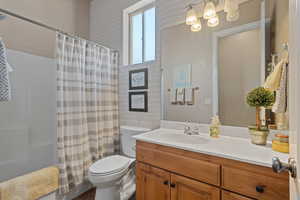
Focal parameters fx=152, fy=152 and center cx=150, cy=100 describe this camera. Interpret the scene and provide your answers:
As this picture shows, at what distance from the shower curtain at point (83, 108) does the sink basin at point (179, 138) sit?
800mm

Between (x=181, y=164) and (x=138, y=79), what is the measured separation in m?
1.27

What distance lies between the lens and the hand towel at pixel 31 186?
1.25 meters

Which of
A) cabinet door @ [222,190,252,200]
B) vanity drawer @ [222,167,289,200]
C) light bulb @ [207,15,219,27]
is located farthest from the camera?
light bulb @ [207,15,219,27]

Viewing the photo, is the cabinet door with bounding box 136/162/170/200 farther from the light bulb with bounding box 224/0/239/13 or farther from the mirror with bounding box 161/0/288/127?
the light bulb with bounding box 224/0/239/13

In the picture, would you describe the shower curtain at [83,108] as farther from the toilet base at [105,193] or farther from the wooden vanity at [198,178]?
the wooden vanity at [198,178]

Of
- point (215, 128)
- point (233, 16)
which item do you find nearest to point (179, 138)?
point (215, 128)

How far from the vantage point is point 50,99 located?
76.1 inches

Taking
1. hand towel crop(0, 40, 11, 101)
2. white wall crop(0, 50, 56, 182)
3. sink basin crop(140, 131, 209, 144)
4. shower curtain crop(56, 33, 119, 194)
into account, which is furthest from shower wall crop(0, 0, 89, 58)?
sink basin crop(140, 131, 209, 144)

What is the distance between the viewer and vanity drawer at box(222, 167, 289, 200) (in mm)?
790

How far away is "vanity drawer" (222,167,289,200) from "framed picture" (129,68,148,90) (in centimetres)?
135

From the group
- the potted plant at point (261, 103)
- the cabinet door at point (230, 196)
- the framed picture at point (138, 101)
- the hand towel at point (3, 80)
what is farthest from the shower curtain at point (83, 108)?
the potted plant at point (261, 103)

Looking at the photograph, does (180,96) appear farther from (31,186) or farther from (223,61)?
(31,186)

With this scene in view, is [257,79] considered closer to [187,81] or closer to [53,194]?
[187,81]

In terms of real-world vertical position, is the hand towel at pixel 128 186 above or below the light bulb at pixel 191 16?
below
